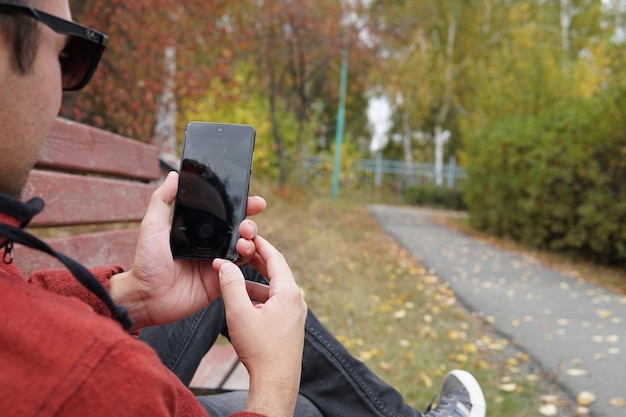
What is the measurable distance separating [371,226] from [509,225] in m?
2.95

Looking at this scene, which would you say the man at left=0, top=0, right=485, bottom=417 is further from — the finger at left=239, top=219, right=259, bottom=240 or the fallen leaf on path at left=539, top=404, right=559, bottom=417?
the fallen leaf on path at left=539, top=404, right=559, bottom=417

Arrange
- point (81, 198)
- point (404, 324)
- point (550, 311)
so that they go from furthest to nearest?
point (550, 311) → point (404, 324) → point (81, 198)

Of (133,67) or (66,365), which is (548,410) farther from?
(133,67)

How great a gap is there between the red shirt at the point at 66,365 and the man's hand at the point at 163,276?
44 cm

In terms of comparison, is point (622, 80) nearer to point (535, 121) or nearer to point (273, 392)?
point (535, 121)

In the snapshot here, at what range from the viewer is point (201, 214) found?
125cm

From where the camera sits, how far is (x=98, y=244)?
93.8 inches

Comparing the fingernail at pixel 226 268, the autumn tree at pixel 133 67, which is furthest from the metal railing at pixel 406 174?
the fingernail at pixel 226 268

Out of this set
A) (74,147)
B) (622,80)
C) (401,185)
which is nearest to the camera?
(74,147)

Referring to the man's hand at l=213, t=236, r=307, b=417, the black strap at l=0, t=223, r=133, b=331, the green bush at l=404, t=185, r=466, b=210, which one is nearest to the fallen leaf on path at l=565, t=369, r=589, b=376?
the man's hand at l=213, t=236, r=307, b=417

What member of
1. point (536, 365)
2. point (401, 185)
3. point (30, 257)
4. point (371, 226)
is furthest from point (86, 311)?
point (401, 185)

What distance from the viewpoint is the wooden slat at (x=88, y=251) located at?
1.89 meters

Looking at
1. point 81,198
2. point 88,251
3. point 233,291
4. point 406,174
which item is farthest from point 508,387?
point 406,174

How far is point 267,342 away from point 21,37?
60 cm
